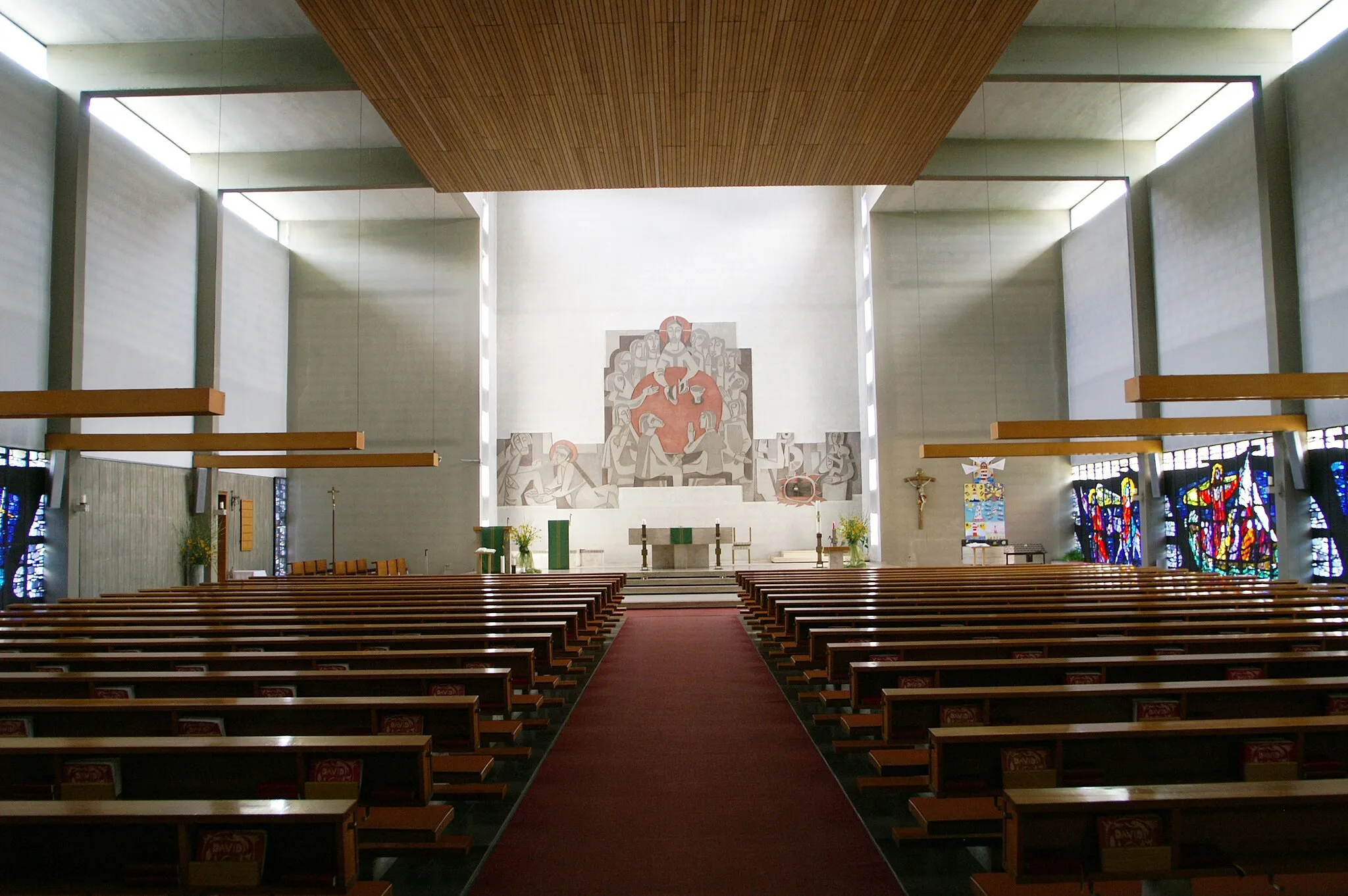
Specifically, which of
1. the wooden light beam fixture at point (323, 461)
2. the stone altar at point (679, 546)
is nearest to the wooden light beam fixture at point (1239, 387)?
→ the wooden light beam fixture at point (323, 461)

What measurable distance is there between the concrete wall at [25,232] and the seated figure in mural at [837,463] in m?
14.2

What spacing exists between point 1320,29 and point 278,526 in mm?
18615

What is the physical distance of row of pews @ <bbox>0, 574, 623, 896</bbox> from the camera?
2.15 metres

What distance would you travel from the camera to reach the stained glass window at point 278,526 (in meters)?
17.6

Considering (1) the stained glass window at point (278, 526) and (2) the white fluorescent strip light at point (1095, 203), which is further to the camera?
(1) the stained glass window at point (278, 526)

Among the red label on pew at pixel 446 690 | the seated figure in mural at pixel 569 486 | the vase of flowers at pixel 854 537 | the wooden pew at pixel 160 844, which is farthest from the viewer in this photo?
the seated figure in mural at pixel 569 486

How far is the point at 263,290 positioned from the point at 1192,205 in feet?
53.9

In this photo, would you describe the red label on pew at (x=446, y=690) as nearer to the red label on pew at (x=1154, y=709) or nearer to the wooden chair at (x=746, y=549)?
the red label on pew at (x=1154, y=709)

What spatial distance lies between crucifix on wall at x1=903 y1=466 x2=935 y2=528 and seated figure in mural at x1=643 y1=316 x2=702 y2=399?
17.1 ft

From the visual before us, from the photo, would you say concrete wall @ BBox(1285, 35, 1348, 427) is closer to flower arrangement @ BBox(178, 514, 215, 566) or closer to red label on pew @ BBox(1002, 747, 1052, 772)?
red label on pew @ BBox(1002, 747, 1052, 772)

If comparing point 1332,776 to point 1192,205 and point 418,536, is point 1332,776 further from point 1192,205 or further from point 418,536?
point 418,536

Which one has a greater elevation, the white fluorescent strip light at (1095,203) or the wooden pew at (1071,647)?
the white fluorescent strip light at (1095,203)

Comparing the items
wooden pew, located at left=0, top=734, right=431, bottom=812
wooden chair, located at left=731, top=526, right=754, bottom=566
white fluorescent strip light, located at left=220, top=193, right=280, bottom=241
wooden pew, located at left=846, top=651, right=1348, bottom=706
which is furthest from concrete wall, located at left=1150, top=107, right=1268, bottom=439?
white fluorescent strip light, located at left=220, top=193, right=280, bottom=241

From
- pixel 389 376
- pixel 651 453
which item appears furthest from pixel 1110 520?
pixel 389 376
